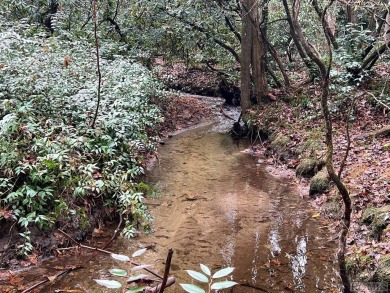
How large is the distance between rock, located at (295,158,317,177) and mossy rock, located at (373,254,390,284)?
4.00m

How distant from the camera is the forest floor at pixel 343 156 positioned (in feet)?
15.5

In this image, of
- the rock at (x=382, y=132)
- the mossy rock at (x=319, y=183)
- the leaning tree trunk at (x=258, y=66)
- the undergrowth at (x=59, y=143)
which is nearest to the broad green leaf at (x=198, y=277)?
the undergrowth at (x=59, y=143)

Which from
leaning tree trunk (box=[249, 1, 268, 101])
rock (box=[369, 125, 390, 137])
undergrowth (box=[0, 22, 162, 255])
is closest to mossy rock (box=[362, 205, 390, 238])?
undergrowth (box=[0, 22, 162, 255])

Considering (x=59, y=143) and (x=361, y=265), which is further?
(x=59, y=143)

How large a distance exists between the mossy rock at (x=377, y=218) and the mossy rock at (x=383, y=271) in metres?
0.79

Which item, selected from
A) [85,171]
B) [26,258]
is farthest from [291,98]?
[26,258]

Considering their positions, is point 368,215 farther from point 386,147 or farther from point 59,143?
point 59,143

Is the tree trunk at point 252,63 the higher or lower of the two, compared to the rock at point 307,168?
higher

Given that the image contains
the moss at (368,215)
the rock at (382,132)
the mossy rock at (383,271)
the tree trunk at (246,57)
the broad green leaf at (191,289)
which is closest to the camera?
the broad green leaf at (191,289)

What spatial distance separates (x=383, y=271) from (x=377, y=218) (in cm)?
126

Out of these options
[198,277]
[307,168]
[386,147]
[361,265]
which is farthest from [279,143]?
[198,277]

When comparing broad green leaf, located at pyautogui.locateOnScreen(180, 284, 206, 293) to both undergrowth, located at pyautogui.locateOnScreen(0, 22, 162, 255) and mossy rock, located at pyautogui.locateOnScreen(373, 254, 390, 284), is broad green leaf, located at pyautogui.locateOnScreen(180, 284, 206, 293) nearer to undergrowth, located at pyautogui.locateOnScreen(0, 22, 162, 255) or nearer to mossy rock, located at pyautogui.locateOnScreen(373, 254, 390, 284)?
mossy rock, located at pyautogui.locateOnScreen(373, 254, 390, 284)

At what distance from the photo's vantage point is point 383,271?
3.94 metres

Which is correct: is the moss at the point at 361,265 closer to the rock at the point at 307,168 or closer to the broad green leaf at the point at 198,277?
the broad green leaf at the point at 198,277
